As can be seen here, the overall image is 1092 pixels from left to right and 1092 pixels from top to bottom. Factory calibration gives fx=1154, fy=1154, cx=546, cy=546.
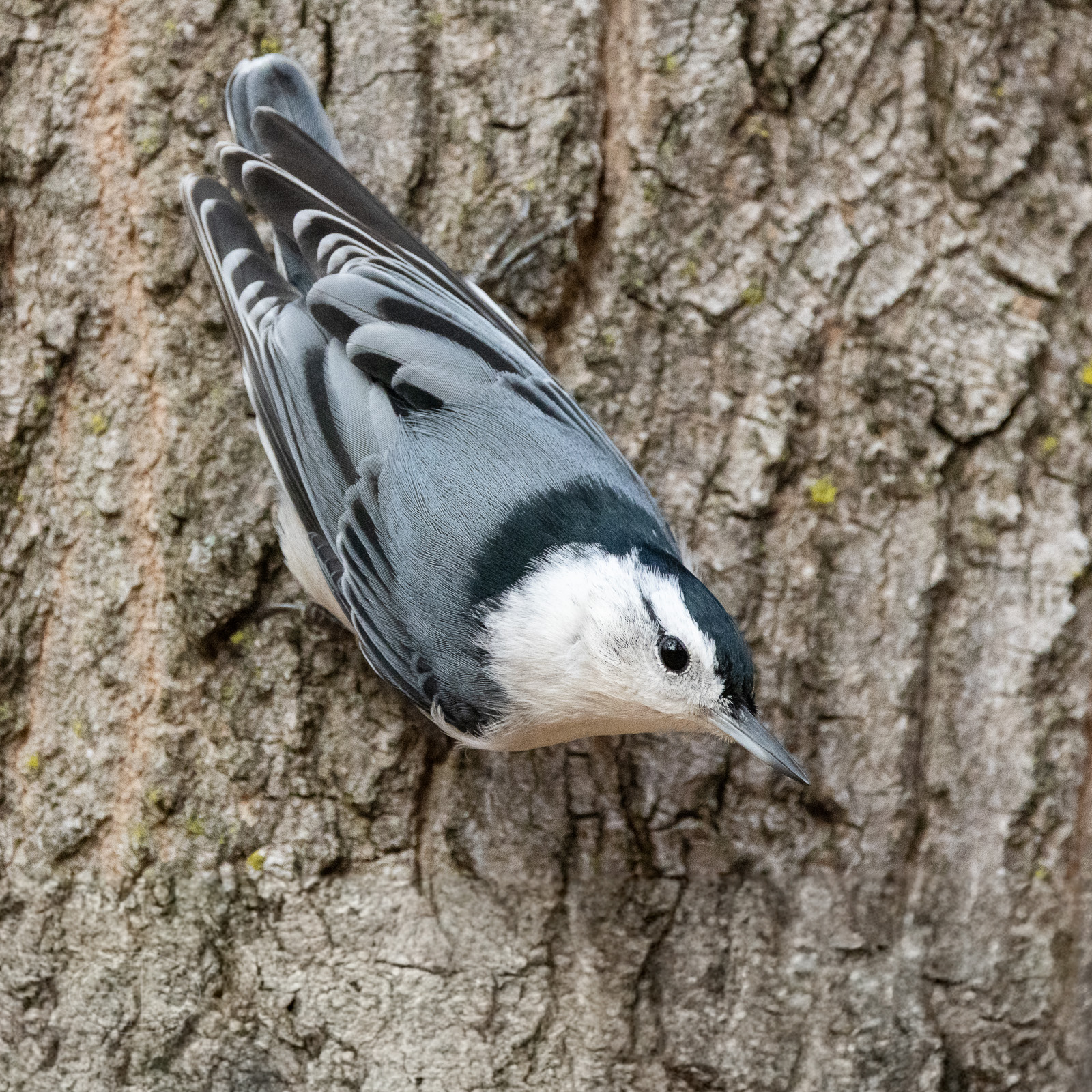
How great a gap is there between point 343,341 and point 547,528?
49 cm

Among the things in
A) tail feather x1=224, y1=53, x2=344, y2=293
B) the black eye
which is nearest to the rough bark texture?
tail feather x1=224, y1=53, x2=344, y2=293

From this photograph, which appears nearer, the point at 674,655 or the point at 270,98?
the point at 674,655

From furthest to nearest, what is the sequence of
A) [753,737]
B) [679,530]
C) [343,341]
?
1. [679,530]
2. [343,341]
3. [753,737]

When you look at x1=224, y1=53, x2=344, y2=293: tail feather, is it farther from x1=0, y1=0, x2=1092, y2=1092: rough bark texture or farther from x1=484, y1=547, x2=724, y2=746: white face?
x1=484, y1=547, x2=724, y2=746: white face

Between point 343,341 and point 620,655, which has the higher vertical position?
point 343,341

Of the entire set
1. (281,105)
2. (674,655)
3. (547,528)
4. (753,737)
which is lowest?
(753,737)

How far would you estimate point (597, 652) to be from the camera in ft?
5.94

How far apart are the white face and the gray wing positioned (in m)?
0.16

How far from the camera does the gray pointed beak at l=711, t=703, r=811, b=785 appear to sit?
5.63ft

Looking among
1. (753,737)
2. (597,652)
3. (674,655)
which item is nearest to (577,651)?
(597,652)

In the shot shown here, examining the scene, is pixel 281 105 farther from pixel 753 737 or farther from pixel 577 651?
pixel 753 737

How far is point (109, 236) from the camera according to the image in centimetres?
213

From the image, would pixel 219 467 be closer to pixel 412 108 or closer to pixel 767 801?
pixel 412 108

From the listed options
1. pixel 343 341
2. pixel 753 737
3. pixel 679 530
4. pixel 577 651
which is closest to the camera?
pixel 753 737
